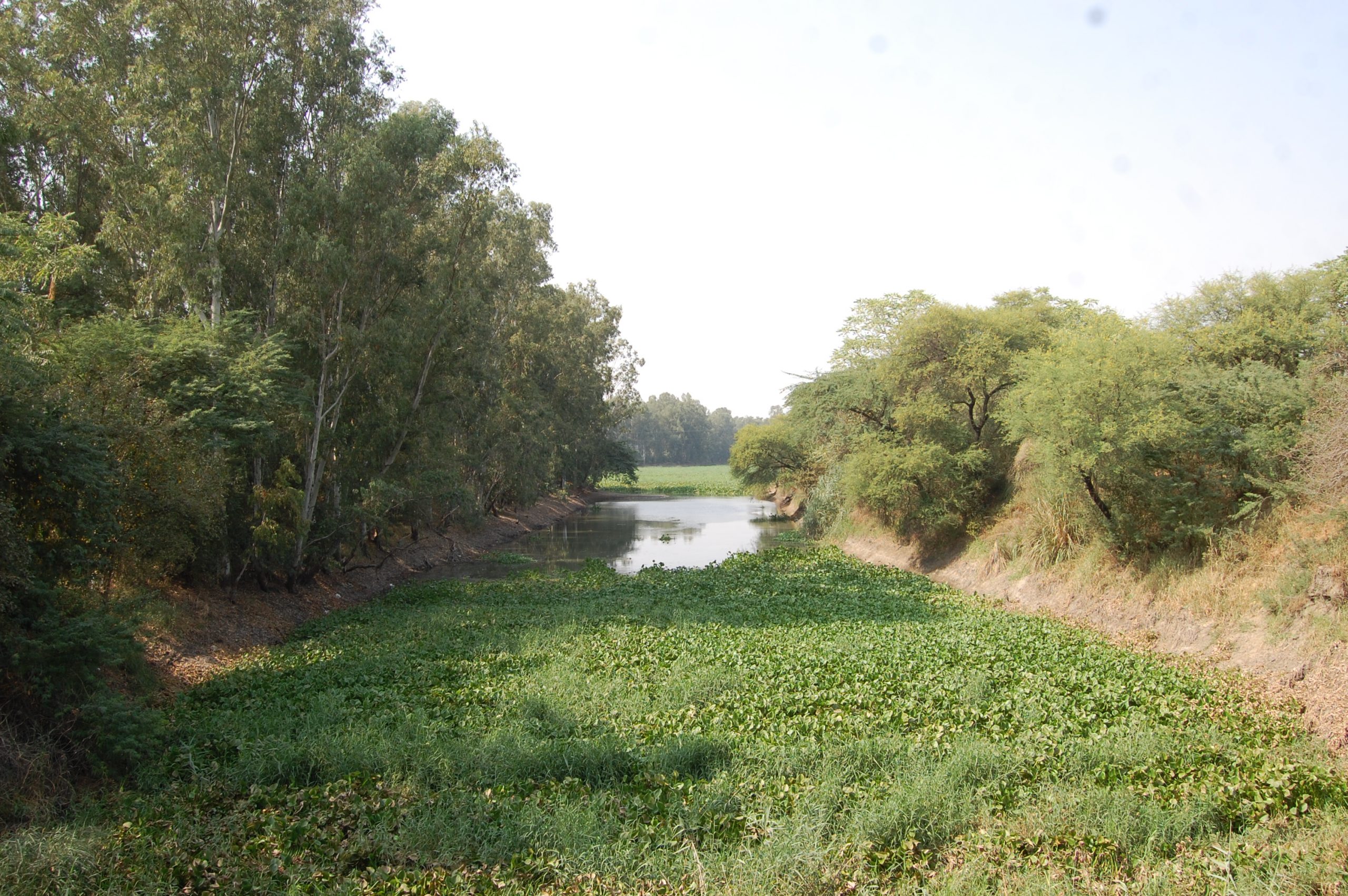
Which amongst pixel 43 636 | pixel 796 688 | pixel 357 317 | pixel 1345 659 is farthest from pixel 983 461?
pixel 43 636

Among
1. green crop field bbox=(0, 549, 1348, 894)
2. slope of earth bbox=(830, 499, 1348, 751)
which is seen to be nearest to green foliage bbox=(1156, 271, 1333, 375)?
slope of earth bbox=(830, 499, 1348, 751)

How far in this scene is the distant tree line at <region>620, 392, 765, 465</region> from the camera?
143375 millimetres

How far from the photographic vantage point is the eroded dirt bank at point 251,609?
1439 centimetres

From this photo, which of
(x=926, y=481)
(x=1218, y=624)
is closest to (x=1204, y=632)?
(x=1218, y=624)

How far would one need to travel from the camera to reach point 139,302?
18500 millimetres

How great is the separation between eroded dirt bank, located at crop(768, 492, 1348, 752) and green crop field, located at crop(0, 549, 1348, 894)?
83 centimetres

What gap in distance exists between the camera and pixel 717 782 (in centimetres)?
862

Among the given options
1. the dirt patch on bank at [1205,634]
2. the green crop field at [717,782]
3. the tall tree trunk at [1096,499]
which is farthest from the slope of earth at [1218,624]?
the tall tree trunk at [1096,499]

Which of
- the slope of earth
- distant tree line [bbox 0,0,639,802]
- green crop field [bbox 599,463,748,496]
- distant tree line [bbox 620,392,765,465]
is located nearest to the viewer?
distant tree line [bbox 0,0,639,802]

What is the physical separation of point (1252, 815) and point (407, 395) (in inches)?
914

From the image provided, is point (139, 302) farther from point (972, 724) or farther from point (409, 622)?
point (972, 724)

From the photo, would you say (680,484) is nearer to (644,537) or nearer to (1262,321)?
(644,537)

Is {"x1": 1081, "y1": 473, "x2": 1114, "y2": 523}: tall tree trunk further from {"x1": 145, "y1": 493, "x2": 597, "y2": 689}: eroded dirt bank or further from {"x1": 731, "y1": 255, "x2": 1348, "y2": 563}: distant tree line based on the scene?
{"x1": 145, "y1": 493, "x2": 597, "y2": 689}: eroded dirt bank

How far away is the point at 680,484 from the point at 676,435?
5609cm
